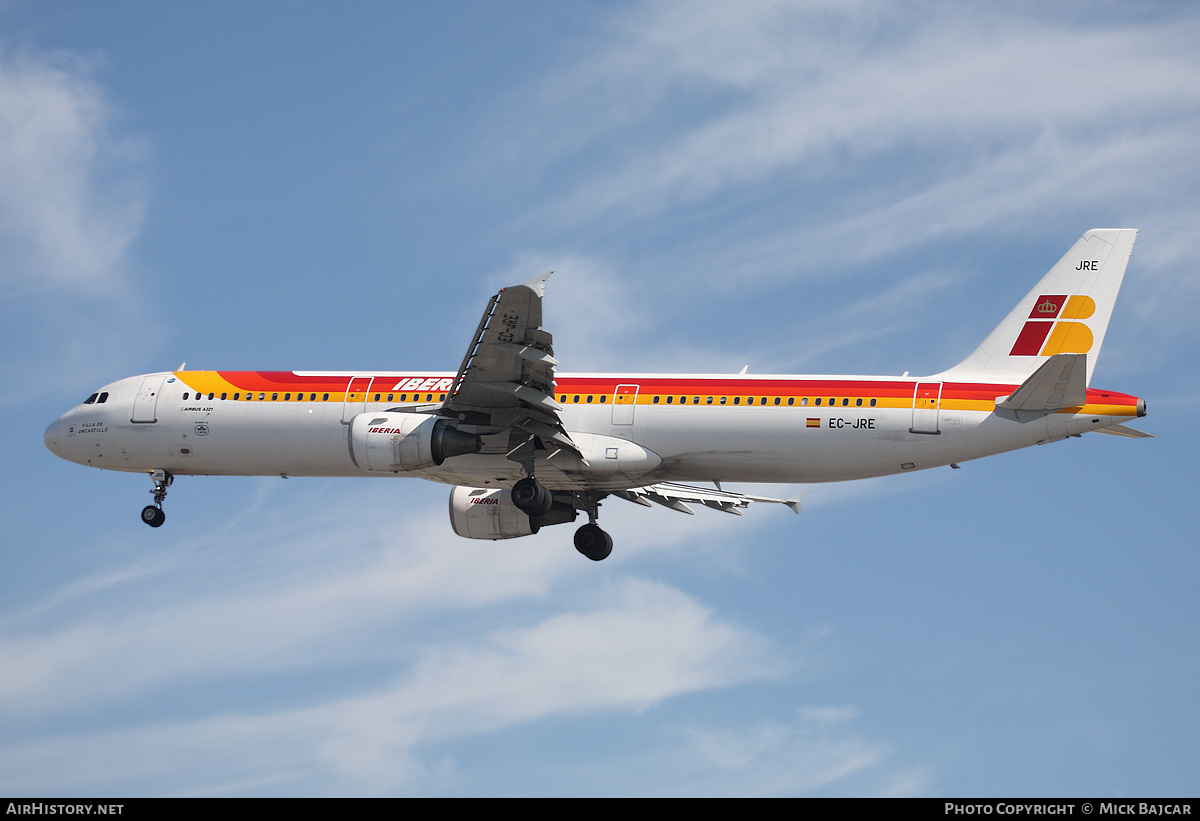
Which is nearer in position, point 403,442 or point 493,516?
point 403,442

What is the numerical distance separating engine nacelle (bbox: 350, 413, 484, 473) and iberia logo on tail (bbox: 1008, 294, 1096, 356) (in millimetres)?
14140

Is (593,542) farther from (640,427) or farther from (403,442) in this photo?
(403,442)

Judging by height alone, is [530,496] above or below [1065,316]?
below

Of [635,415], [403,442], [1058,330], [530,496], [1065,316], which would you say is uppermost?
[1065,316]

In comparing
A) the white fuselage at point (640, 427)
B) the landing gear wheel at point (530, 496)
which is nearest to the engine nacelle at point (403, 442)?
the white fuselage at point (640, 427)

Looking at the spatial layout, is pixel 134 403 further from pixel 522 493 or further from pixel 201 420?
pixel 522 493

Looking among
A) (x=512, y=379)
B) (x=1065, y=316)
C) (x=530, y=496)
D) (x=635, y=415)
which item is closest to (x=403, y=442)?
(x=512, y=379)

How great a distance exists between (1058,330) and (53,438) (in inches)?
1117

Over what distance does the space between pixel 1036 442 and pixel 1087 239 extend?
19.4 feet

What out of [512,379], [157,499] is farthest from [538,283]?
[157,499]

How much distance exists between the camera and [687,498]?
126 ft

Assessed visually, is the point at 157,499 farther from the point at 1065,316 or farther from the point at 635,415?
the point at 1065,316

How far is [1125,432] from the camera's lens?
31.2m
